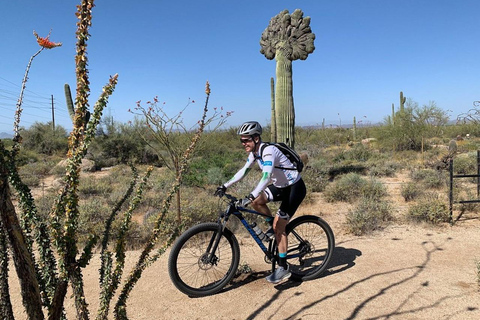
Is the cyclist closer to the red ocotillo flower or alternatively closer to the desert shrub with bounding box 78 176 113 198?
the red ocotillo flower

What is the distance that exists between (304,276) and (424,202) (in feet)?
12.2

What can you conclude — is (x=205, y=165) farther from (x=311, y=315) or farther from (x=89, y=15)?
(x=89, y=15)

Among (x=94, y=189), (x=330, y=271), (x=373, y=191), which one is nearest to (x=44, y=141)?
(x=94, y=189)

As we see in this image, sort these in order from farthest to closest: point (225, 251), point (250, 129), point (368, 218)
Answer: point (368, 218) → point (225, 251) → point (250, 129)

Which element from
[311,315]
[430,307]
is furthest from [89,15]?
[430,307]

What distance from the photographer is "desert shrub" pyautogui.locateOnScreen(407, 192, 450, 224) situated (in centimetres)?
586

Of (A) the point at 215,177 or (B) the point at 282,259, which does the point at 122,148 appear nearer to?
(A) the point at 215,177

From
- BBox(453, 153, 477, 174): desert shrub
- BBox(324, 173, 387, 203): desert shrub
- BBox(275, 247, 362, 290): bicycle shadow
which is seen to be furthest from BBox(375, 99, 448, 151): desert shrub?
BBox(275, 247, 362, 290): bicycle shadow

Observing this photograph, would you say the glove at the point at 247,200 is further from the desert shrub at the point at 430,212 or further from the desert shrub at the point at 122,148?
the desert shrub at the point at 122,148

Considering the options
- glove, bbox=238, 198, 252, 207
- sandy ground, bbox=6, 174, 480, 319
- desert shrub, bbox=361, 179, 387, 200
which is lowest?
sandy ground, bbox=6, 174, 480, 319

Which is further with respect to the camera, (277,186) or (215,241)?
(277,186)

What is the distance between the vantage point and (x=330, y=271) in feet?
13.2

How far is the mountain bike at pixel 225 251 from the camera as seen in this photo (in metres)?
3.37

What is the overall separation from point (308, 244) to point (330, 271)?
42 cm
